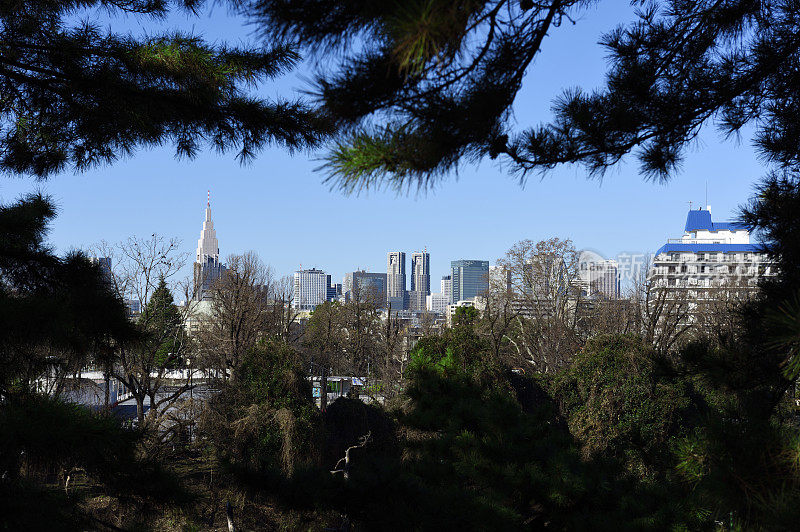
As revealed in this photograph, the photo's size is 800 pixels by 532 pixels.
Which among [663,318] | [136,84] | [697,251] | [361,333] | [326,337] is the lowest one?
[326,337]

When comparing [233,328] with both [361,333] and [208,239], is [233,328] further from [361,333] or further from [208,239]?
[208,239]

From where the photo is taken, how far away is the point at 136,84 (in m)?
4.07

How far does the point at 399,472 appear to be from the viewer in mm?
4480

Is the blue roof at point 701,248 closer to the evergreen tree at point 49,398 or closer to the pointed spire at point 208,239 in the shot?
the evergreen tree at point 49,398

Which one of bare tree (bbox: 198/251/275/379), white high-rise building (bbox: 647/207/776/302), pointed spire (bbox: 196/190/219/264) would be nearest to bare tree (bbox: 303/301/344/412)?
bare tree (bbox: 198/251/275/379)

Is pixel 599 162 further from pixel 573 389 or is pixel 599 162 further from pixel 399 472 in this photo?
pixel 573 389

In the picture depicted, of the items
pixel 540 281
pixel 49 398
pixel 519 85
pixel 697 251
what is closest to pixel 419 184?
pixel 519 85

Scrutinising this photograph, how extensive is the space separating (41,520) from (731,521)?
10.4 ft

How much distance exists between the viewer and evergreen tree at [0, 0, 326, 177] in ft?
13.3

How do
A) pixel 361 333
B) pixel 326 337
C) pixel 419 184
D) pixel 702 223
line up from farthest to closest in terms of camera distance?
1. pixel 702 223
2. pixel 326 337
3. pixel 361 333
4. pixel 419 184

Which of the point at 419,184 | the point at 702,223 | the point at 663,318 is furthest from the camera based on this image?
the point at 702,223

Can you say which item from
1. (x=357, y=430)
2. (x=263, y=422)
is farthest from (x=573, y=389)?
(x=263, y=422)

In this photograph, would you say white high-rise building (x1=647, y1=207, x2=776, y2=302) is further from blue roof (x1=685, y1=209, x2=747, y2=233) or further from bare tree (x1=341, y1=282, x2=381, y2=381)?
bare tree (x1=341, y1=282, x2=381, y2=381)

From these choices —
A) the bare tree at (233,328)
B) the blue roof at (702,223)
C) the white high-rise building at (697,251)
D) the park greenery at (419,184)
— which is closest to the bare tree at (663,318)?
the park greenery at (419,184)
